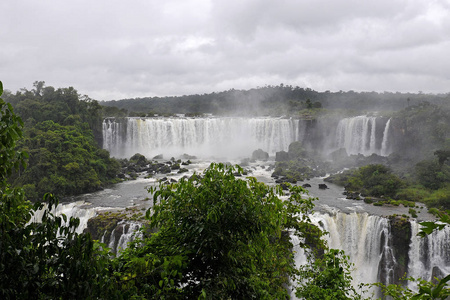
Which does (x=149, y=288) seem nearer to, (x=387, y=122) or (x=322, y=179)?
(x=322, y=179)

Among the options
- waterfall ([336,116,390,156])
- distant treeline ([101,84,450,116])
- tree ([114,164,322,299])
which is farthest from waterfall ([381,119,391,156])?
tree ([114,164,322,299])

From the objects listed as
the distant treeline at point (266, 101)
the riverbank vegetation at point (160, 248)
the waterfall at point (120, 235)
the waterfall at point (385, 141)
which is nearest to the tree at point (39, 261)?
the riverbank vegetation at point (160, 248)

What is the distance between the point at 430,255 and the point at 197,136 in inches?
1233

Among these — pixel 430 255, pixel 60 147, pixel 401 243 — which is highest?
pixel 60 147

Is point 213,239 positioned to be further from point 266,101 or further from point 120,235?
point 266,101

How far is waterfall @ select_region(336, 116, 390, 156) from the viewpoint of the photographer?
3603cm

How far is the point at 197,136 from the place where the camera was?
4259cm

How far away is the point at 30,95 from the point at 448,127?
4408 cm

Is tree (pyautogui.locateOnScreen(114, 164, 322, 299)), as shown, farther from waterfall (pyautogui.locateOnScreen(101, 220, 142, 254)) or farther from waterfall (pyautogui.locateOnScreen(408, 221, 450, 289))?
waterfall (pyautogui.locateOnScreen(408, 221, 450, 289))

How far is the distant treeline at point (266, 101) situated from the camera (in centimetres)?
6881

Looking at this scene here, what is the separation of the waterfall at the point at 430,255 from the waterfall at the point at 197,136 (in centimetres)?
2677

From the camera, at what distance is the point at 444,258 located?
14516 mm

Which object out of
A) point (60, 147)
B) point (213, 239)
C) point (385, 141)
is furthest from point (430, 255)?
point (60, 147)

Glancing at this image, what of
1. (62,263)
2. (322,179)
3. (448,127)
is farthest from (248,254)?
(448,127)
